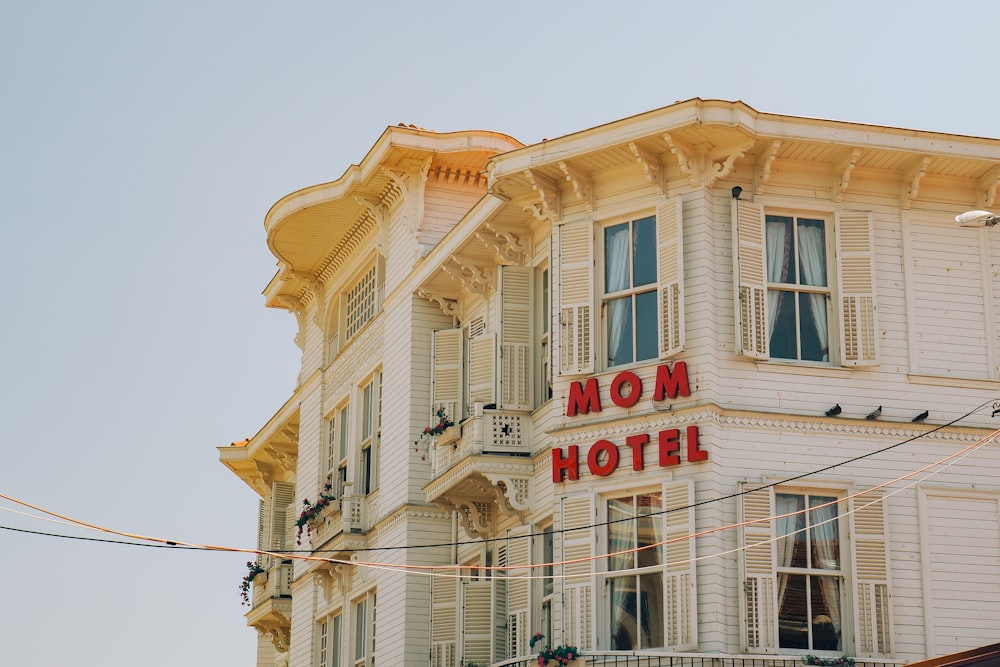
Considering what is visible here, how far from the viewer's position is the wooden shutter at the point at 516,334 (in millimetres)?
25562

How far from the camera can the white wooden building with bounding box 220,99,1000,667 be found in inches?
870

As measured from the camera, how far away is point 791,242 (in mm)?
23766

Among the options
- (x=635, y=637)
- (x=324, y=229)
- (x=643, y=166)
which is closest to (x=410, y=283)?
(x=324, y=229)

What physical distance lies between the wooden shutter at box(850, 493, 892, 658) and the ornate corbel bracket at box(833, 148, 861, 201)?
4.37 meters

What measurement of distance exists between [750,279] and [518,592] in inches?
226

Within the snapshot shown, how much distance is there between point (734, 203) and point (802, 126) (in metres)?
1.40

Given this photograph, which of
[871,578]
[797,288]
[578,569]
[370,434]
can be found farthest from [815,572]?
[370,434]

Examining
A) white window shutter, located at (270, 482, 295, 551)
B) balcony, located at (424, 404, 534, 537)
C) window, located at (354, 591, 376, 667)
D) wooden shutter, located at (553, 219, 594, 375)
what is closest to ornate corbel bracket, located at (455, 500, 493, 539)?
balcony, located at (424, 404, 534, 537)

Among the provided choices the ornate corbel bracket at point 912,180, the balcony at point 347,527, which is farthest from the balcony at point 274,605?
the ornate corbel bracket at point 912,180

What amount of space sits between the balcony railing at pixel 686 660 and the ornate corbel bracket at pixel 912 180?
21.8 ft

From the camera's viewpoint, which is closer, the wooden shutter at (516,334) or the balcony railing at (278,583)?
the wooden shutter at (516,334)

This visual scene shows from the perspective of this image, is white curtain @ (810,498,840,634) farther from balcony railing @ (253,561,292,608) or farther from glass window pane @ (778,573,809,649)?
balcony railing @ (253,561,292,608)

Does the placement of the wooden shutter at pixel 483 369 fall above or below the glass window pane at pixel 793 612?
above

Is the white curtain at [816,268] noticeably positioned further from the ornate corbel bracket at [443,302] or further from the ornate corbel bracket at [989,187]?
the ornate corbel bracket at [443,302]
